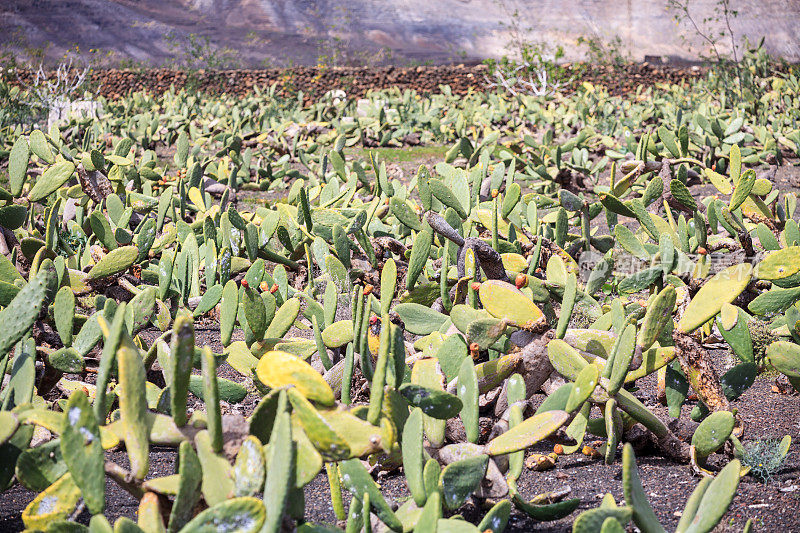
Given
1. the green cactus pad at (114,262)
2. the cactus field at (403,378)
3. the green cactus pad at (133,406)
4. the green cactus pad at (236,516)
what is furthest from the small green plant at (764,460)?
the green cactus pad at (114,262)

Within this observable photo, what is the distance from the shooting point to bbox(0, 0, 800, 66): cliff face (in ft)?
122

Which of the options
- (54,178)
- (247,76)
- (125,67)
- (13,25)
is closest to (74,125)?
(54,178)

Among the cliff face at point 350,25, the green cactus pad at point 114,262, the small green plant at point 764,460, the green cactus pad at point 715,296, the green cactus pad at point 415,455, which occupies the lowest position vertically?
the small green plant at point 764,460

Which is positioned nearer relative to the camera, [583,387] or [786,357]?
[583,387]

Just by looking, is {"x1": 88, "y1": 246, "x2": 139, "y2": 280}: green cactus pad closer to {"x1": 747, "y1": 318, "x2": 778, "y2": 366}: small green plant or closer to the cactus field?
the cactus field

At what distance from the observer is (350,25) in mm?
41812

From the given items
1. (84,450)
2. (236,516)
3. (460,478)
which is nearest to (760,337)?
(460,478)

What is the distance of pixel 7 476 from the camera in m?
1.42

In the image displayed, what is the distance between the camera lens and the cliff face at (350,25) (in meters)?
37.1

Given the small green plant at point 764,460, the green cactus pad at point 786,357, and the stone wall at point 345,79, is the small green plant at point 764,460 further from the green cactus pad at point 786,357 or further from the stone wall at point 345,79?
the stone wall at point 345,79

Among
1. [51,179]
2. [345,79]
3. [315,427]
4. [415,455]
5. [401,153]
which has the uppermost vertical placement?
[345,79]

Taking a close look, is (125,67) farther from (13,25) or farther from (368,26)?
(368,26)

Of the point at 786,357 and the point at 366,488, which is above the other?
the point at 786,357

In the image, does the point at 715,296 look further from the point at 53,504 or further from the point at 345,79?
the point at 345,79
